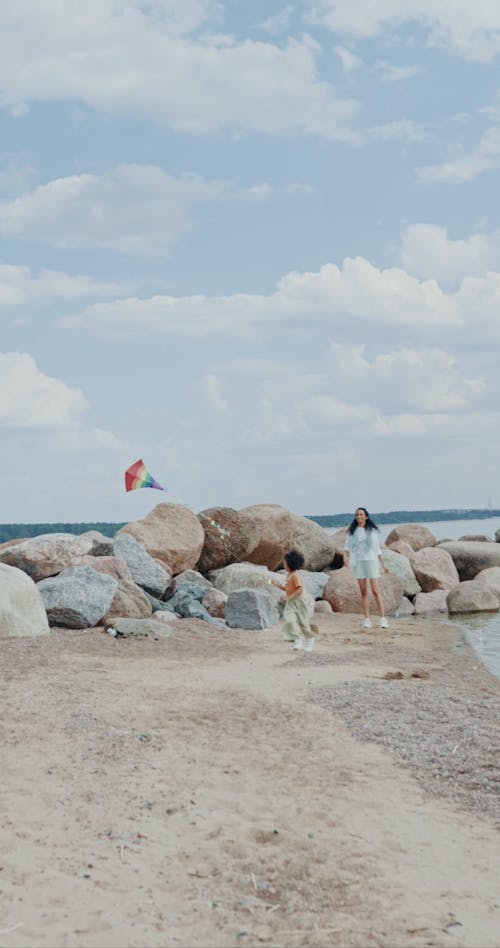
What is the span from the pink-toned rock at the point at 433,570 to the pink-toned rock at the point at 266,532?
324 centimetres

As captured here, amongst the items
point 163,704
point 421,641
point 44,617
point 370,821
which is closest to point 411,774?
point 370,821

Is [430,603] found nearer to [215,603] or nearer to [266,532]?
[266,532]

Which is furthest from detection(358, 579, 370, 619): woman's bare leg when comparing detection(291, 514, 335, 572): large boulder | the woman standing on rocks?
detection(291, 514, 335, 572): large boulder

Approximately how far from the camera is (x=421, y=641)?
578 inches

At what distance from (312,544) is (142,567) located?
6257 millimetres

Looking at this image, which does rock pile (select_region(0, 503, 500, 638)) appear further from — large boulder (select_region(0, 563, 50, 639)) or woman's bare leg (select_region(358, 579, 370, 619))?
woman's bare leg (select_region(358, 579, 370, 619))

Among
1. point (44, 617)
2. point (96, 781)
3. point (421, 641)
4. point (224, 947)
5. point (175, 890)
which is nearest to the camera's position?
point (224, 947)

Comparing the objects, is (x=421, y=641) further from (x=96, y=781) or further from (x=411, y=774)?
(x=96, y=781)

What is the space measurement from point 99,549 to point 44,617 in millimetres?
5669

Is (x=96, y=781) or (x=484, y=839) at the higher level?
(x=96, y=781)

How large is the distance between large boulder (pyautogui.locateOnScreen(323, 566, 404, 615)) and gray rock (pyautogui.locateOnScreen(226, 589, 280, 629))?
3678 mm

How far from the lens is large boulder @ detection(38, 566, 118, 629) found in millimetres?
12992

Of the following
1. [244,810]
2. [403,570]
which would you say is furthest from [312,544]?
[244,810]

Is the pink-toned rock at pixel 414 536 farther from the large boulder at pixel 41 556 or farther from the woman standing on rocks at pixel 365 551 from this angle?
the large boulder at pixel 41 556
